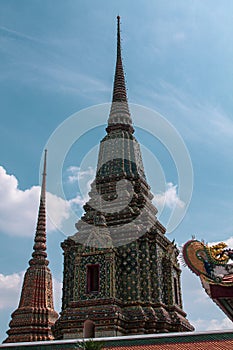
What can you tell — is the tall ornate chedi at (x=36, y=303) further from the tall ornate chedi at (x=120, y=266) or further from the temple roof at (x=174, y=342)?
the temple roof at (x=174, y=342)

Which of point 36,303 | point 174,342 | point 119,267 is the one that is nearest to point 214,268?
point 174,342

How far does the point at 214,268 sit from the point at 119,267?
→ 44.1 feet

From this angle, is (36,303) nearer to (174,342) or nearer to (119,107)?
(119,107)

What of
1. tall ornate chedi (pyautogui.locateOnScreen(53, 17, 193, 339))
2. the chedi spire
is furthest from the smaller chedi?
the chedi spire

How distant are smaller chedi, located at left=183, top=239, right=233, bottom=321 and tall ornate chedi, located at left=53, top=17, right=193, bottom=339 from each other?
1145 cm

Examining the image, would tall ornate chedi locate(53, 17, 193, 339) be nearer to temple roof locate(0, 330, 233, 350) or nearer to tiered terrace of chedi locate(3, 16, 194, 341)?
tiered terrace of chedi locate(3, 16, 194, 341)

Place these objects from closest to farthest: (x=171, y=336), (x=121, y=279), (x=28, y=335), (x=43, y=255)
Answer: (x=171, y=336) < (x=121, y=279) < (x=28, y=335) < (x=43, y=255)

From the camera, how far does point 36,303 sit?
3161 cm

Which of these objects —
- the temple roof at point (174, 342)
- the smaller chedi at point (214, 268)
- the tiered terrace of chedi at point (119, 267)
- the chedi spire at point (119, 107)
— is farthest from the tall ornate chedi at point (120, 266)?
the smaller chedi at point (214, 268)

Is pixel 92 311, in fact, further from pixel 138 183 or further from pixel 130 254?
pixel 138 183

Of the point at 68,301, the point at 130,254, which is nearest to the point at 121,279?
the point at 130,254

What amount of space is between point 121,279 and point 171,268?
11.7ft

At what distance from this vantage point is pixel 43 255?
113ft

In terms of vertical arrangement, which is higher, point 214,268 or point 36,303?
point 36,303
